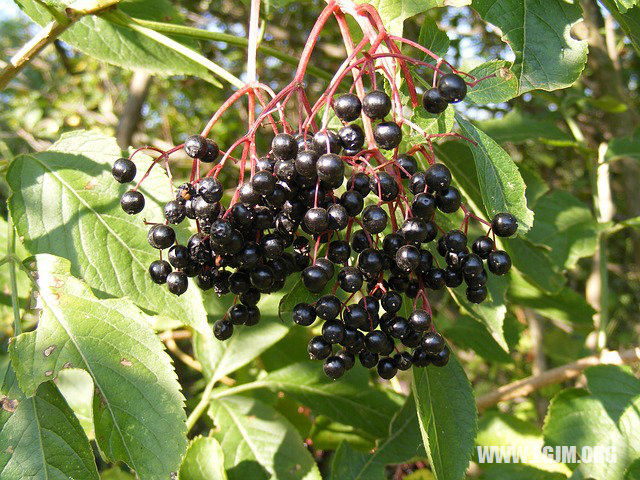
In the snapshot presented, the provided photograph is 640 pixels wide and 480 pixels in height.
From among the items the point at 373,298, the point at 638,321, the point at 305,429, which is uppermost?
the point at 638,321

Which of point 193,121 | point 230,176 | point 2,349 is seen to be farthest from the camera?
point 193,121

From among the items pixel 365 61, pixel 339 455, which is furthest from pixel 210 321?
pixel 365 61

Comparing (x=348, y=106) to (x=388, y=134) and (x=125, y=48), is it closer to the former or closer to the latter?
(x=388, y=134)

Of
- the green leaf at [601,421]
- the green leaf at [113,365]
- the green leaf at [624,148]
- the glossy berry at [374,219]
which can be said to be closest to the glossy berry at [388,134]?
the glossy berry at [374,219]

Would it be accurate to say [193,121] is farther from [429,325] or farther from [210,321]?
[429,325]

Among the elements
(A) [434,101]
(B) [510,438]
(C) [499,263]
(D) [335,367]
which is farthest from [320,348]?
(B) [510,438]

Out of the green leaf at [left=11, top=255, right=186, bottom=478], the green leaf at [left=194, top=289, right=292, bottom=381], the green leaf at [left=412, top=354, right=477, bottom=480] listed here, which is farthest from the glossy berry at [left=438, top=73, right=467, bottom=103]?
the green leaf at [left=194, top=289, right=292, bottom=381]

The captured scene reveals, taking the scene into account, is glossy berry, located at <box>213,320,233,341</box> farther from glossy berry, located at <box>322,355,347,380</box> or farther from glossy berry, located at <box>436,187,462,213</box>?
glossy berry, located at <box>436,187,462,213</box>

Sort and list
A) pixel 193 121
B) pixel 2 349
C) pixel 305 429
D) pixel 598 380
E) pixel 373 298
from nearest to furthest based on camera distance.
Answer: pixel 373 298
pixel 598 380
pixel 305 429
pixel 2 349
pixel 193 121
